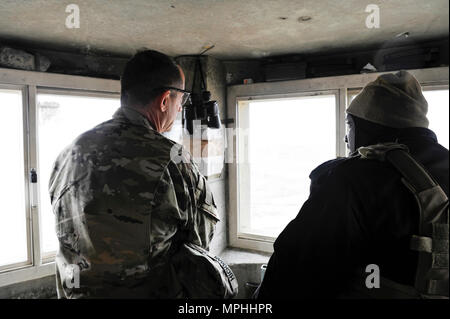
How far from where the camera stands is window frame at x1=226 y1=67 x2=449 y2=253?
1.86m

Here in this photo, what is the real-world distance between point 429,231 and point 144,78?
2.82 feet

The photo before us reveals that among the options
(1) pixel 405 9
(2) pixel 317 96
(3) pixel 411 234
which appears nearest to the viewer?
(3) pixel 411 234

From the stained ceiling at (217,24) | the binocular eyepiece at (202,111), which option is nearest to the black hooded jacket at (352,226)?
the stained ceiling at (217,24)

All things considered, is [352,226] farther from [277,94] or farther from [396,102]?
[277,94]

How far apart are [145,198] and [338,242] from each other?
0.50m

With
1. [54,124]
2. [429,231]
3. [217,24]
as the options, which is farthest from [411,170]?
[54,124]

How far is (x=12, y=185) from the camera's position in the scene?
1.85m

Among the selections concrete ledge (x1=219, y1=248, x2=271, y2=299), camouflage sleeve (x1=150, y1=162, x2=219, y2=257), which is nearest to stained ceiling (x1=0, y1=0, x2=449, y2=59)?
camouflage sleeve (x1=150, y1=162, x2=219, y2=257)

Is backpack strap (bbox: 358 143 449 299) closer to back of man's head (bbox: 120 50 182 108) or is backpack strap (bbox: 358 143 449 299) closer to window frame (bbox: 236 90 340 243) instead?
back of man's head (bbox: 120 50 182 108)

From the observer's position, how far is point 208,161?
2264mm

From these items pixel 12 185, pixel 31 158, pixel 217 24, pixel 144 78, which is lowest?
pixel 12 185

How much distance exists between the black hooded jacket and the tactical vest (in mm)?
23
